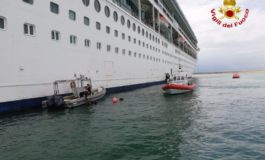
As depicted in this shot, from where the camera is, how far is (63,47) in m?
18.1

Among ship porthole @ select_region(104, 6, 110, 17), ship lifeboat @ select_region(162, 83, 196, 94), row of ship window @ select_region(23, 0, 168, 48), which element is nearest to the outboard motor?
row of ship window @ select_region(23, 0, 168, 48)

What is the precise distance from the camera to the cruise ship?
1379 cm

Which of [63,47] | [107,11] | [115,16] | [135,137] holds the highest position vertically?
[107,11]

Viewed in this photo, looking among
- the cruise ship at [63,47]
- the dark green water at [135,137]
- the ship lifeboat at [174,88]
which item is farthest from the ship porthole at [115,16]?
the dark green water at [135,137]

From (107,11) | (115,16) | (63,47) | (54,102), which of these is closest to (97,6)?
(107,11)

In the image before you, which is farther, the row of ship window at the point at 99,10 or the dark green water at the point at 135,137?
the row of ship window at the point at 99,10

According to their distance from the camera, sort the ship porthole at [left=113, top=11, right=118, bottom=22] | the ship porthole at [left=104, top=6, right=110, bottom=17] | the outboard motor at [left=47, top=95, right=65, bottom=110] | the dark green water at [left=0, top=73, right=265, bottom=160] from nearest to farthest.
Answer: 1. the dark green water at [left=0, top=73, right=265, bottom=160]
2. the outboard motor at [left=47, top=95, right=65, bottom=110]
3. the ship porthole at [left=104, top=6, right=110, bottom=17]
4. the ship porthole at [left=113, top=11, right=118, bottom=22]

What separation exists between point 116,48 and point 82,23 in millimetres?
6893

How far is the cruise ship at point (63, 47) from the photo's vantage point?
13789 millimetres

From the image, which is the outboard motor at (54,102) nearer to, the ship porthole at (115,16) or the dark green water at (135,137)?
the dark green water at (135,137)

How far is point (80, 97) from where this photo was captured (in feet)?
57.7

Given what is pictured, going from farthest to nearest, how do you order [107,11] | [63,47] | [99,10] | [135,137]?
[107,11]
[99,10]
[63,47]
[135,137]

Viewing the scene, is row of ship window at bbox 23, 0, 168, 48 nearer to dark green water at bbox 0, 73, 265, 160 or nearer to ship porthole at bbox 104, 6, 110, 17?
ship porthole at bbox 104, 6, 110, 17

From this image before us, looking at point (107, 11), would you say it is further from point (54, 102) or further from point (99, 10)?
point (54, 102)
